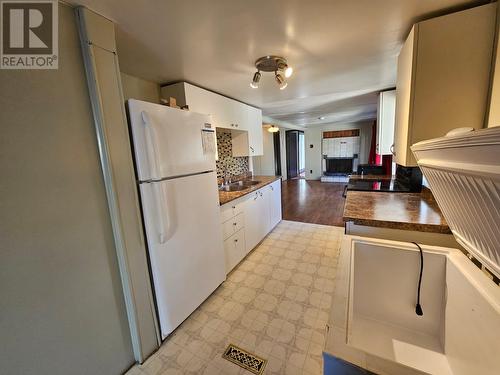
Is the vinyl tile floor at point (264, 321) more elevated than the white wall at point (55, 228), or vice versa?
the white wall at point (55, 228)

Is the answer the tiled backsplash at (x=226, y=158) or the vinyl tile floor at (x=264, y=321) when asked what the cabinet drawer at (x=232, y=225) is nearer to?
the vinyl tile floor at (x=264, y=321)

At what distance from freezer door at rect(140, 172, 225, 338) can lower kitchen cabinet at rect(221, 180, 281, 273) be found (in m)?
0.27

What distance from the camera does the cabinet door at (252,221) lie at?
2647 millimetres

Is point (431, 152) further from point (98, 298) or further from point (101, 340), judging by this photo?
point (101, 340)

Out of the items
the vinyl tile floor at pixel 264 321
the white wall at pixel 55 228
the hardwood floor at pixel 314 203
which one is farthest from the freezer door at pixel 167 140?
the hardwood floor at pixel 314 203

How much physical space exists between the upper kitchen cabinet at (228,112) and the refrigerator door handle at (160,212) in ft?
3.90

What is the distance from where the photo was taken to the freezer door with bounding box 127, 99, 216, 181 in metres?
1.30

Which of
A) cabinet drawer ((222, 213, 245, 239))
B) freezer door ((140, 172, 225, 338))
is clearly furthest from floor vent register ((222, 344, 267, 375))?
cabinet drawer ((222, 213, 245, 239))

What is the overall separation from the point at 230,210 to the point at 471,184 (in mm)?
1899

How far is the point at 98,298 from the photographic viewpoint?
3.83ft

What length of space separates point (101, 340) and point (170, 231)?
0.71 m

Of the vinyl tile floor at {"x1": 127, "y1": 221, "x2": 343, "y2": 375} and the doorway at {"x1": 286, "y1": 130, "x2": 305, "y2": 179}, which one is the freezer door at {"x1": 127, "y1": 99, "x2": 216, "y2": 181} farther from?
the doorway at {"x1": 286, "y1": 130, "x2": 305, "y2": 179}

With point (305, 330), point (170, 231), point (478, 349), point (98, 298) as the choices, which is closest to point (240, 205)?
point (170, 231)

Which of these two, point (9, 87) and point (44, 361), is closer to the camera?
point (9, 87)
